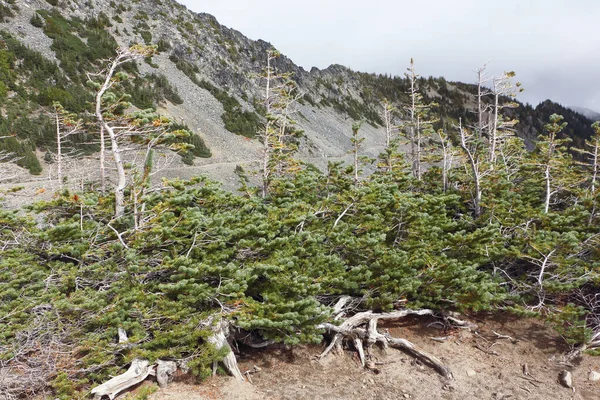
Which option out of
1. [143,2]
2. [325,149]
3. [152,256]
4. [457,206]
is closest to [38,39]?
[143,2]

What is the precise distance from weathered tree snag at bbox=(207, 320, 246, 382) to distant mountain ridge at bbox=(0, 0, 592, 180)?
9988mm

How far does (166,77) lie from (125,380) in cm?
3656

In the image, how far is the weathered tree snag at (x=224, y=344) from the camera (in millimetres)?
6215

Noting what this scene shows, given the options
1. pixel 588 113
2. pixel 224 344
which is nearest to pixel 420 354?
pixel 224 344

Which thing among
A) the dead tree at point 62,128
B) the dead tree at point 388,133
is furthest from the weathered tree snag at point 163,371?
the dead tree at point 388,133

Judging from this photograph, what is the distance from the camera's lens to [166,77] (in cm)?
3669

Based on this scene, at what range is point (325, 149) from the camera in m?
41.6

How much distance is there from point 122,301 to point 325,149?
121 ft

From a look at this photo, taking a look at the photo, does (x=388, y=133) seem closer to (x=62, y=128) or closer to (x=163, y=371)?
(x=62, y=128)

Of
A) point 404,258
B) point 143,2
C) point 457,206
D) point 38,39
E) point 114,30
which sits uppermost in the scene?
point 143,2

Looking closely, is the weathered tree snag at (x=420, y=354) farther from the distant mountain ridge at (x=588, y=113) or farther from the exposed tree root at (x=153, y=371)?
the distant mountain ridge at (x=588, y=113)

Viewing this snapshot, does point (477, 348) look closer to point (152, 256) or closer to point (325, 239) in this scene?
point (325, 239)

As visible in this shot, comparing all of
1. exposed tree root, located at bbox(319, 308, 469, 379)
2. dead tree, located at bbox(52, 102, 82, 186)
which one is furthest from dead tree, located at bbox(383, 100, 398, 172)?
dead tree, located at bbox(52, 102, 82, 186)

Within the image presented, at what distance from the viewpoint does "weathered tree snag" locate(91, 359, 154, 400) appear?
511 centimetres
